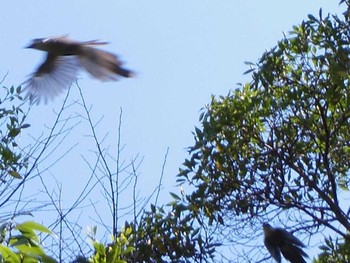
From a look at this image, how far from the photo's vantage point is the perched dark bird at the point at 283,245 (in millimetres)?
6207

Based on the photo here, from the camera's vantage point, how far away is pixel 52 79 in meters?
6.64

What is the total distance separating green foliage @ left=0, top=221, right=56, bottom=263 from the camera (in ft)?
9.38

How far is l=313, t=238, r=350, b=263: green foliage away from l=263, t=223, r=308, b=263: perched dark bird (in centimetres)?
13

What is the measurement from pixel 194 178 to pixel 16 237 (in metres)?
4.32

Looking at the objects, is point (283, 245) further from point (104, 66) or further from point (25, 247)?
point (25, 247)

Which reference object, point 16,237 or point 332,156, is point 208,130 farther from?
point 16,237

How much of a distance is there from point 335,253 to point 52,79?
203cm

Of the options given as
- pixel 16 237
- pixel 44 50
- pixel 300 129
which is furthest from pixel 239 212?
pixel 16 237

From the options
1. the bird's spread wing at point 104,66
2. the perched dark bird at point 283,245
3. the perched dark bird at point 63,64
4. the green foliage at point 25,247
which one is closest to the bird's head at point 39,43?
the perched dark bird at point 63,64

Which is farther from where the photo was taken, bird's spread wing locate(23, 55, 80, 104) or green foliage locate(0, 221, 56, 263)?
bird's spread wing locate(23, 55, 80, 104)

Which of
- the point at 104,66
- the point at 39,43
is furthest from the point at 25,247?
the point at 39,43

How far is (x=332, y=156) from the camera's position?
729cm

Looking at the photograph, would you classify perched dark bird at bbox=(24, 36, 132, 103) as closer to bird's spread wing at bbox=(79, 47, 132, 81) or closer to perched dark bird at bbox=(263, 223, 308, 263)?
bird's spread wing at bbox=(79, 47, 132, 81)

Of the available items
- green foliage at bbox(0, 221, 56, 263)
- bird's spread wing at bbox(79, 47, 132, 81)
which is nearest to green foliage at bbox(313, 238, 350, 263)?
bird's spread wing at bbox(79, 47, 132, 81)
